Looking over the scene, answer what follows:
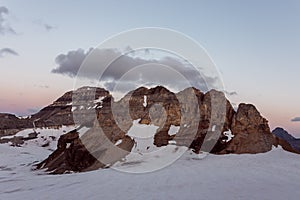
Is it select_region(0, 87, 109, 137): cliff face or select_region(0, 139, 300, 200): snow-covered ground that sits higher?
select_region(0, 87, 109, 137): cliff face

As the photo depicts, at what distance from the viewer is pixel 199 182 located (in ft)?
86.6

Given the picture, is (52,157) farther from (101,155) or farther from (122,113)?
(101,155)

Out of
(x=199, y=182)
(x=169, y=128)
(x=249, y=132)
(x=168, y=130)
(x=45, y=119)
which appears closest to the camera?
(x=199, y=182)

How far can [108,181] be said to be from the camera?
29.5 metres

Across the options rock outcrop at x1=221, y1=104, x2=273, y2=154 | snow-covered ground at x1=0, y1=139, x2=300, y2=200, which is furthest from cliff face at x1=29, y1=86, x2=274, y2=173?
snow-covered ground at x1=0, y1=139, x2=300, y2=200

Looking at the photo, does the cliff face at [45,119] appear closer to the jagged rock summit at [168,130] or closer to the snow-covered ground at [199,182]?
the jagged rock summit at [168,130]

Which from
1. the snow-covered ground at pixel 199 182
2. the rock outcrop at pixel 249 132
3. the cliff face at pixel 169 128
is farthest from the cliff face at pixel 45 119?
the snow-covered ground at pixel 199 182

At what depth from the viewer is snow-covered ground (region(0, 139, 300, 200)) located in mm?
22125

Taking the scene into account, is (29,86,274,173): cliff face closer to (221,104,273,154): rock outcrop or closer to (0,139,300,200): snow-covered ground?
(221,104,273,154): rock outcrop

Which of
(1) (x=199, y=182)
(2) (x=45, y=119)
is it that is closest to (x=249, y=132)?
(1) (x=199, y=182)

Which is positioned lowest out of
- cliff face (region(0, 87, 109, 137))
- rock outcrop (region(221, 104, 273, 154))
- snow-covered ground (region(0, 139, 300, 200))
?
snow-covered ground (region(0, 139, 300, 200))

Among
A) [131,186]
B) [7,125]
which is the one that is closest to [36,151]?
[7,125]

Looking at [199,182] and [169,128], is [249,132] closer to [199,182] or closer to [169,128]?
[169,128]

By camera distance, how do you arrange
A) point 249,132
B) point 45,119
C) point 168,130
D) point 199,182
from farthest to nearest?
point 45,119, point 168,130, point 249,132, point 199,182
